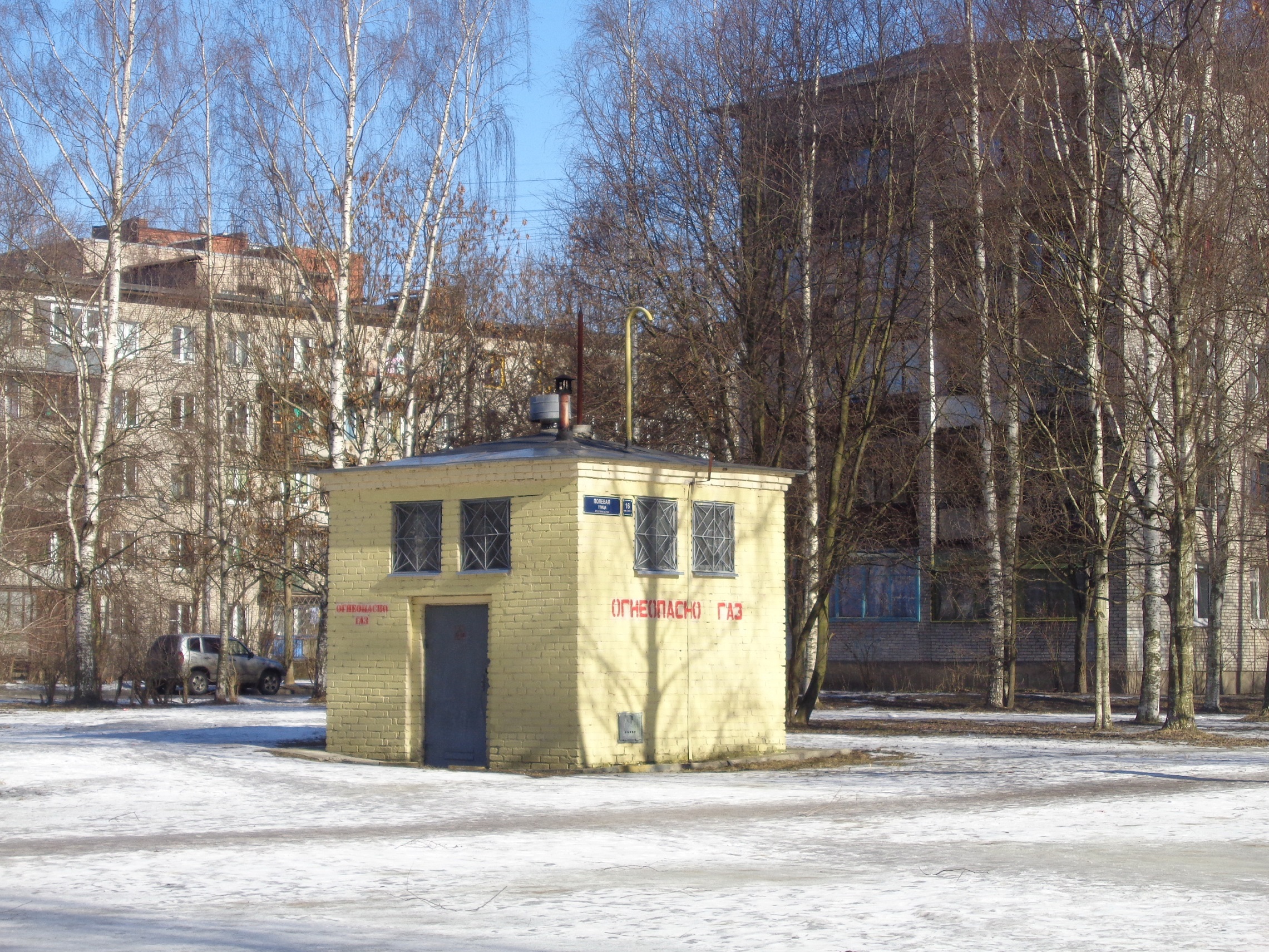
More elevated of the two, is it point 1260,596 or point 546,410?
point 546,410

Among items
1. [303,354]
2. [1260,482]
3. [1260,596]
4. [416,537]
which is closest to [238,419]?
[303,354]

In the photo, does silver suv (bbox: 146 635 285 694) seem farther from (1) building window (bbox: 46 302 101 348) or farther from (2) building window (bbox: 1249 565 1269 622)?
(2) building window (bbox: 1249 565 1269 622)

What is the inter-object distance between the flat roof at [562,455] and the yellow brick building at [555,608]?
50 millimetres

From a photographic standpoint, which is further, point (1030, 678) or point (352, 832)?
point (1030, 678)

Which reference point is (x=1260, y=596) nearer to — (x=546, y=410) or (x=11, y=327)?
(x=546, y=410)

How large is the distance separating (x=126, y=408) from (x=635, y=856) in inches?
1193

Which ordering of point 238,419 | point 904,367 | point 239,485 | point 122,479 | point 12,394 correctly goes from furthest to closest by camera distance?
1. point 122,479
2. point 238,419
3. point 12,394
4. point 239,485
5. point 904,367

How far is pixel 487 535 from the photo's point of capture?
18094mm

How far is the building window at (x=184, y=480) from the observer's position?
41.0m

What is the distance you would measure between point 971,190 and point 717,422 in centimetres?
626

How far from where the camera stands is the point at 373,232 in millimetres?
32188

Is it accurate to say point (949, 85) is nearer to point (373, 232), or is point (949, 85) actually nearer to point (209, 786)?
point (373, 232)

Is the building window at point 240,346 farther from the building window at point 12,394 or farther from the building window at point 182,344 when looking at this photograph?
the building window at point 12,394

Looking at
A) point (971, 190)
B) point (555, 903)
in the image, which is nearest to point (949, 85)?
point (971, 190)
